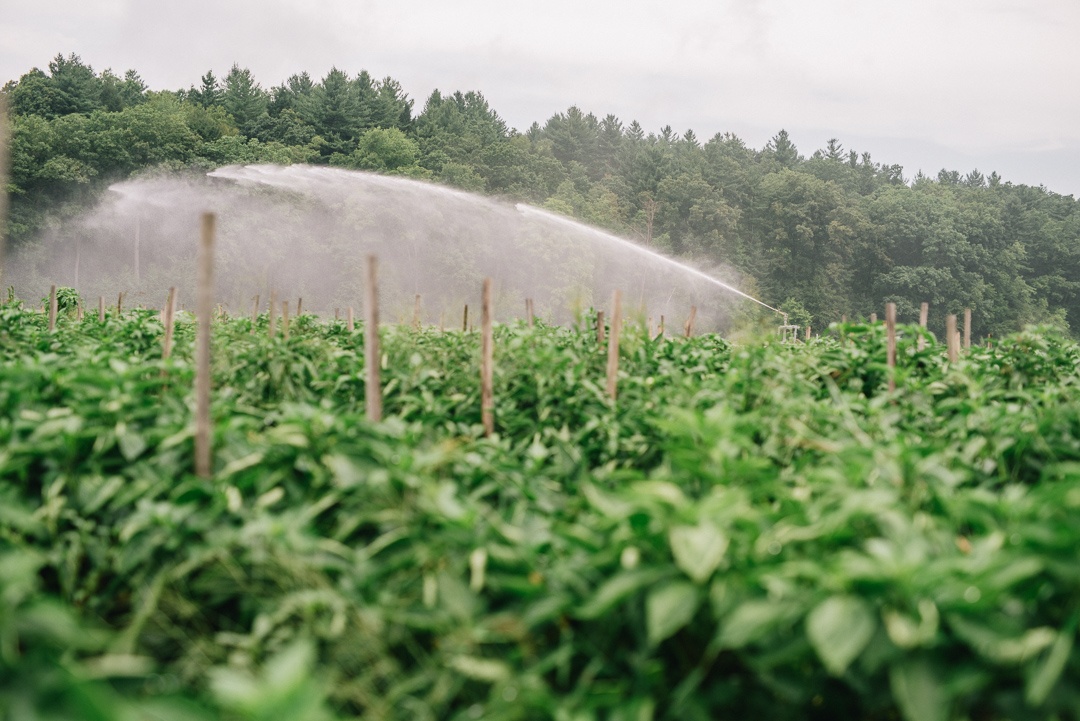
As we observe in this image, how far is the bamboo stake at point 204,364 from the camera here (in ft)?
9.57

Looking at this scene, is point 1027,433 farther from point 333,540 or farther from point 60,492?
point 60,492

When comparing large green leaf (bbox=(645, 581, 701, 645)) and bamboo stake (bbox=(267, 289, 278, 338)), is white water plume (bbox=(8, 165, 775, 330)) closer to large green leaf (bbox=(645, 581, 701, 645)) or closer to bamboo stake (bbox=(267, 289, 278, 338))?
bamboo stake (bbox=(267, 289, 278, 338))

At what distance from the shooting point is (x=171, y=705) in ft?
5.53

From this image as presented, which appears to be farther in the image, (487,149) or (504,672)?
(487,149)

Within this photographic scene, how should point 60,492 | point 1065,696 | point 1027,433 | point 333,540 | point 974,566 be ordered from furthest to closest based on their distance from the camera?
point 1027,433
point 60,492
point 333,540
point 974,566
point 1065,696

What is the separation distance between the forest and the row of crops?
47.0 meters

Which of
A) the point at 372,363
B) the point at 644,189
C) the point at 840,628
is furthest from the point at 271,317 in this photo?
the point at 644,189

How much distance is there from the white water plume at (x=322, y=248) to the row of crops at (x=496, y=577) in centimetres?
3817

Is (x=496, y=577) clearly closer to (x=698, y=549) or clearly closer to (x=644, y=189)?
(x=698, y=549)

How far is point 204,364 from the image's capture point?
3119 millimetres

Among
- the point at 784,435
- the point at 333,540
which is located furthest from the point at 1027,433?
the point at 333,540

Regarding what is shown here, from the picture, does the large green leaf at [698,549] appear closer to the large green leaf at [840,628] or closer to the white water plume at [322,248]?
the large green leaf at [840,628]

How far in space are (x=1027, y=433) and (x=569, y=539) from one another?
260cm

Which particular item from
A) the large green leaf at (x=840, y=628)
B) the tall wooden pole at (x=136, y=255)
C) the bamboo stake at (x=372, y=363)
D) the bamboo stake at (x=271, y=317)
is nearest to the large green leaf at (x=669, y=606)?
the large green leaf at (x=840, y=628)
